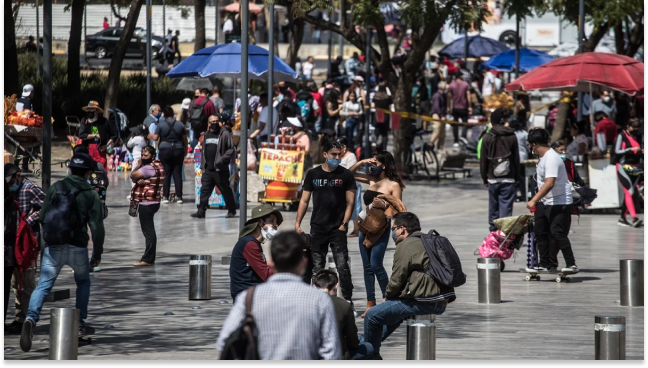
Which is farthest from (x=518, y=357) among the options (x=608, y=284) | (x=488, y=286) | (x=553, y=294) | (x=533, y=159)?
(x=533, y=159)

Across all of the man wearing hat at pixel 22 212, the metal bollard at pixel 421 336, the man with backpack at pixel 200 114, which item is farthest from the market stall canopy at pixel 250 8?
the metal bollard at pixel 421 336

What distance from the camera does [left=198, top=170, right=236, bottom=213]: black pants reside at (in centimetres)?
1806

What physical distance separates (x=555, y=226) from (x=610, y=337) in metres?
4.58

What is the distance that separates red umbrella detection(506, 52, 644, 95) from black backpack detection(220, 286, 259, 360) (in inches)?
552

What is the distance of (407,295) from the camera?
8.42m

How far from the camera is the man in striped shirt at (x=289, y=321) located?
5.24 meters

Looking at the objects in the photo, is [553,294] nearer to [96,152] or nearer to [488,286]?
[488,286]

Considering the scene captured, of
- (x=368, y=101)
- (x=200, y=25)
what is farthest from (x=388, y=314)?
(x=200, y=25)

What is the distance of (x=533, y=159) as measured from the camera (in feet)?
70.4

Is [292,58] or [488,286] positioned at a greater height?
[292,58]

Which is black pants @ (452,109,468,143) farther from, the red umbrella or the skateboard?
the skateboard

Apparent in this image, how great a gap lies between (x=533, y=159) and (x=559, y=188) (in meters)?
9.11

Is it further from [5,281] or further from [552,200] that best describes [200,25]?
[5,281]

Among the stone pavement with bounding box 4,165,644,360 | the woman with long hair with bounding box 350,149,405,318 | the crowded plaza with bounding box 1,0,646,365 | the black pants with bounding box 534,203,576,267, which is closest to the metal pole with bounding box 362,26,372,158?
the crowded plaza with bounding box 1,0,646,365
